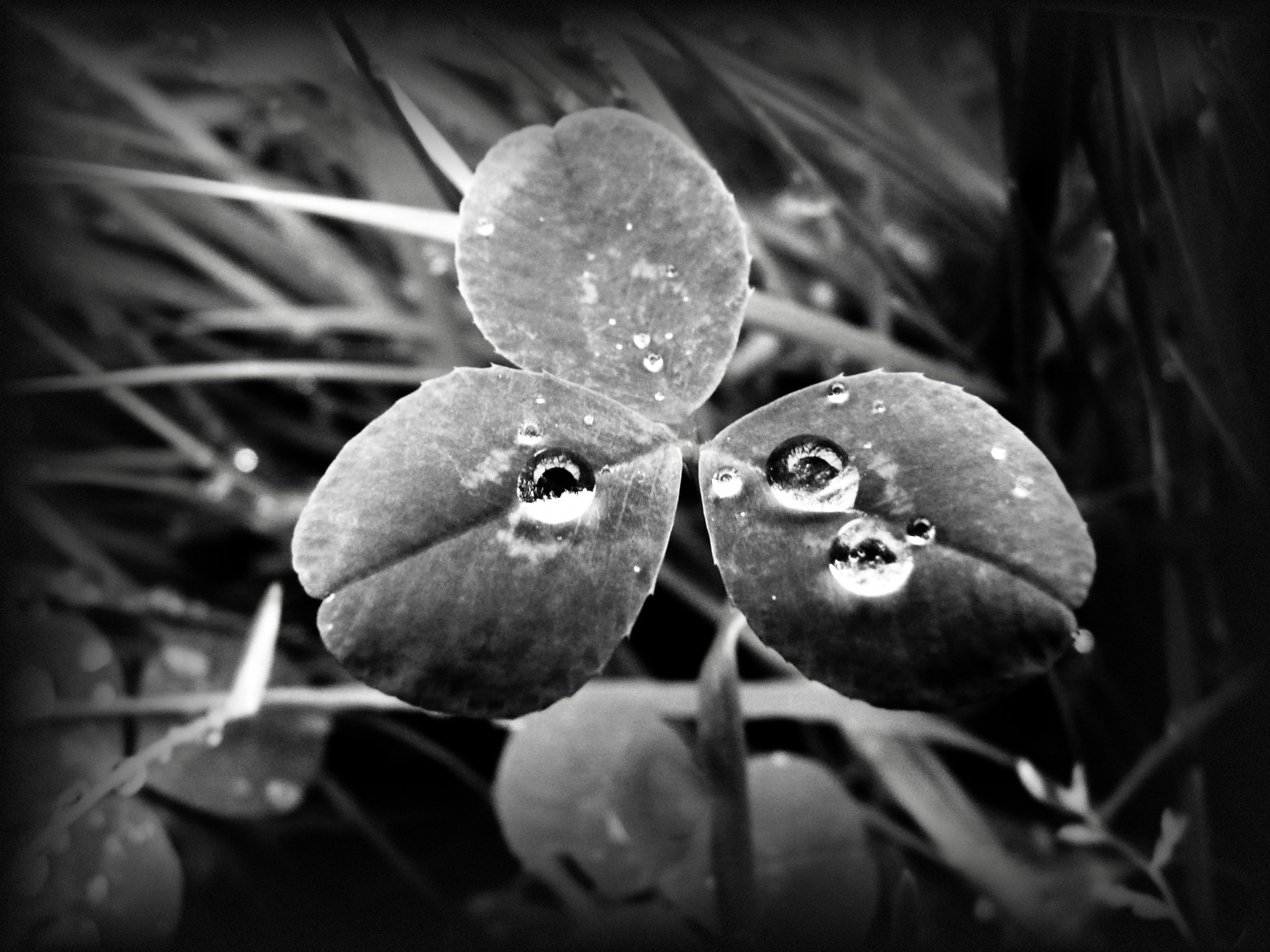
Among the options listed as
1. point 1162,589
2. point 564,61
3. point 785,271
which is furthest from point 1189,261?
point 564,61

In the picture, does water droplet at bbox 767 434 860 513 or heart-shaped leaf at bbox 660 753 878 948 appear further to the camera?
heart-shaped leaf at bbox 660 753 878 948

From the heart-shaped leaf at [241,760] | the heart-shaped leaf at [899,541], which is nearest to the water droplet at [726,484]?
the heart-shaped leaf at [899,541]

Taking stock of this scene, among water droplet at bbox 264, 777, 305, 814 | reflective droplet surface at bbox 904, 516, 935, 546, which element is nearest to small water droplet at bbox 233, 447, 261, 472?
water droplet at bbox 264, 777, 305, 814

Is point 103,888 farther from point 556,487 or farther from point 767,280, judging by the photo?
point 767,280

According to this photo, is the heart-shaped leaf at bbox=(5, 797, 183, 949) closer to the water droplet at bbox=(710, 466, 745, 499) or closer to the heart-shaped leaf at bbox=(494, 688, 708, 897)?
the heart-shaped leaf at bbox=(494, 688, 708, 897)

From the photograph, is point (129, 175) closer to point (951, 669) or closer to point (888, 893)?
point (951, 669)

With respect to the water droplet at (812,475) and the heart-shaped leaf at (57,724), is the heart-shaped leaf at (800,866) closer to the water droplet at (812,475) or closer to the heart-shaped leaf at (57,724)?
the water droplet at (812,475)
